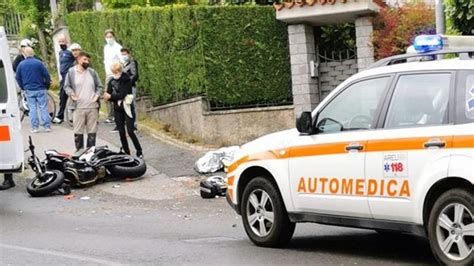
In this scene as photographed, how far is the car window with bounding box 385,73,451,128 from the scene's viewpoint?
7402mm

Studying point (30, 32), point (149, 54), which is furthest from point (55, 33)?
point (149, 54)

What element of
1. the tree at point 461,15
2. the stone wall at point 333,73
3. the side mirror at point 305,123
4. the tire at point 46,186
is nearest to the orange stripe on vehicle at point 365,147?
the side mirror at point 305,123

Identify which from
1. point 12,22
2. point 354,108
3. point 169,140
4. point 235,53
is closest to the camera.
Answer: point 354,108

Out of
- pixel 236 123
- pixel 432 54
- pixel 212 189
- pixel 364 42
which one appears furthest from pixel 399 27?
pixel 432 54

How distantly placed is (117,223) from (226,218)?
51.2 inches

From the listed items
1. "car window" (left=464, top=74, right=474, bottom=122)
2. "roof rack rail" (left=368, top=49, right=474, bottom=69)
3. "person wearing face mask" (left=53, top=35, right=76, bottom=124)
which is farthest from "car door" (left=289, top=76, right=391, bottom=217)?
"person wearing face mask" (left=53, top=35, right=76, bottom=124)

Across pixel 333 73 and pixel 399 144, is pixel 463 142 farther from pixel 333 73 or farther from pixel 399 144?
pixel 333 73

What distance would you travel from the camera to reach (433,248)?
23.9 ft

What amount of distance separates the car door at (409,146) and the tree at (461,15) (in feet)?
17.3

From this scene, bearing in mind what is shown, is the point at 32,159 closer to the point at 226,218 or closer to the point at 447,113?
the point at 226,218

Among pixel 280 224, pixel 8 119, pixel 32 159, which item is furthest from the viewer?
pixel 32 159

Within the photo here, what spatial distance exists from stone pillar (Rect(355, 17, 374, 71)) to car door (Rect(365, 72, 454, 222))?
7767 mm

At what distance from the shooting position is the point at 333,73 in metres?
16.3

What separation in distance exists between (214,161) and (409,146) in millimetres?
7425
